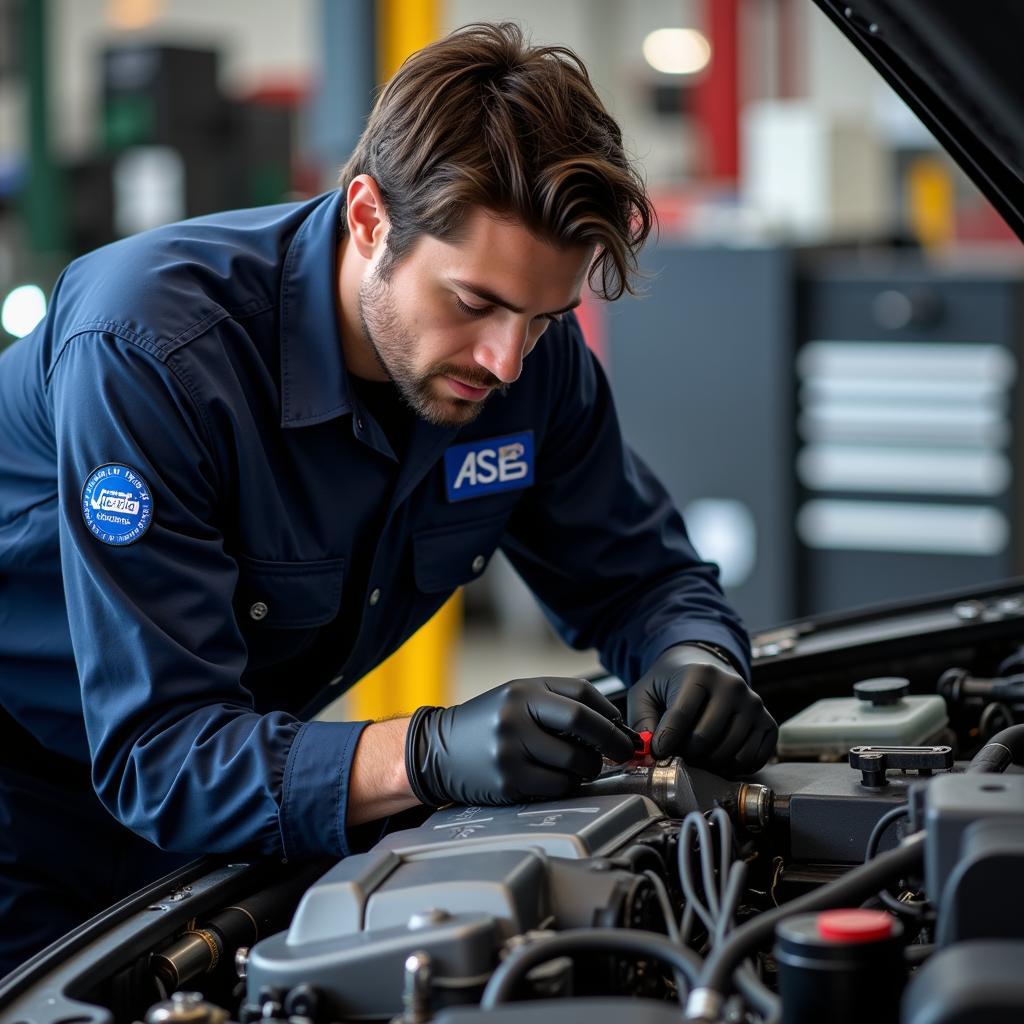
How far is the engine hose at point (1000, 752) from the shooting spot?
112cm

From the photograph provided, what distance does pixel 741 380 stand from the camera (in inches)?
171

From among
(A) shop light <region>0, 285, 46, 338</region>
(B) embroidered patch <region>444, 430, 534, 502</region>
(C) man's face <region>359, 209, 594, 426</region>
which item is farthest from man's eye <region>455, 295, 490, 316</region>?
(A) shop light <region>0, 285, 46, 338</region>

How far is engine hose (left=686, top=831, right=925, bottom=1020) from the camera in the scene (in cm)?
79

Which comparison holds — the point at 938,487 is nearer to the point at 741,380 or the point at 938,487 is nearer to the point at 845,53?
the point at 741,380

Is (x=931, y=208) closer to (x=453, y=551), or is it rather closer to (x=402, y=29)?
(x=402, y=29)

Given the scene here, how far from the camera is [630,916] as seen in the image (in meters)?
0.94

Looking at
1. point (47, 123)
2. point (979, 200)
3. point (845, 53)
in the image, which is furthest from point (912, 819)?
point (845, 53)

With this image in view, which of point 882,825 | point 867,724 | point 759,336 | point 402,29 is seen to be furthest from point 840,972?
point 759,336

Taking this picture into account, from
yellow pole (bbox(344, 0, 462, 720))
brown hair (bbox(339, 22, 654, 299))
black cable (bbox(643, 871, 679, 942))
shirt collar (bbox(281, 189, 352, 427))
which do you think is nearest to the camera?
black cable (bbox(643, 871, 679, 942))

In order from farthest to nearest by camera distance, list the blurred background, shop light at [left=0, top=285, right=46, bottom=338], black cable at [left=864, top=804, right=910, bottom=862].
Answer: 1. the blurred background
2. shop light at [left=0, top=285, right=46, bottom=338]
3. black cable at [left=864, top=804, right=910, bottom=862]

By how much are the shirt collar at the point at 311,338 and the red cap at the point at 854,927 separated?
743 mm

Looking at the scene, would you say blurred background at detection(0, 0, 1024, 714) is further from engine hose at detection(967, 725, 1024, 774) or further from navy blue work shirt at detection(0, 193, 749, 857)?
engine hose at detection(967, 725, 1024, 774)

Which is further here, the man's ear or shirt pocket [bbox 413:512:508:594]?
shirt pocket [bbox 413:512:508:594]

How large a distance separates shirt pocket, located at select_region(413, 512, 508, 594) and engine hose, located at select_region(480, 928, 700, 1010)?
0.72 m
